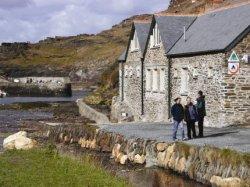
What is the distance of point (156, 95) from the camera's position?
43281 mm

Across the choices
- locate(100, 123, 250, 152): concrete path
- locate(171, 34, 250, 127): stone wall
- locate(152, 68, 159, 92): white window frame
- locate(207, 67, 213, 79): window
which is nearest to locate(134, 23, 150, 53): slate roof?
locate(152, 68, 159, 92): white window frame

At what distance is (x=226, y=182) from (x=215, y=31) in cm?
1738

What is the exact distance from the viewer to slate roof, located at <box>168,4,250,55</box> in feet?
110

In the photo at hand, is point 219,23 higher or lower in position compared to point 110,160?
higher

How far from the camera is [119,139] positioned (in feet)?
103

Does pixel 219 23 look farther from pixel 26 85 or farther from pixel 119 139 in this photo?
pixel 26 85

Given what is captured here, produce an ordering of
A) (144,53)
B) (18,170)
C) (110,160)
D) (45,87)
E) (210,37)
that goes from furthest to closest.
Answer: (45,87) < (144,53) < (210,37) < (110,160) < (18,170)

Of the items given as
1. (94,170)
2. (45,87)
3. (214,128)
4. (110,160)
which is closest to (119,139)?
(110,160)

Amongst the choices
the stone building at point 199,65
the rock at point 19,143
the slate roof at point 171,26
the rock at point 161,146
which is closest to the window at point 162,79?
the stone building at point 199,65

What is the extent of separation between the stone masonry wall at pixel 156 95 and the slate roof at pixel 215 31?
1.60 meters

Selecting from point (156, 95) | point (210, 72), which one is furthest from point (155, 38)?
point (210, 72)

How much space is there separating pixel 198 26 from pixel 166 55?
2.79 metres

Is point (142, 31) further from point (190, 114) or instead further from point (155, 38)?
point (190, 114)

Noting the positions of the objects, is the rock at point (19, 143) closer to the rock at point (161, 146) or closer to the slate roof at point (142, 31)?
the rock at point (161, 146)
